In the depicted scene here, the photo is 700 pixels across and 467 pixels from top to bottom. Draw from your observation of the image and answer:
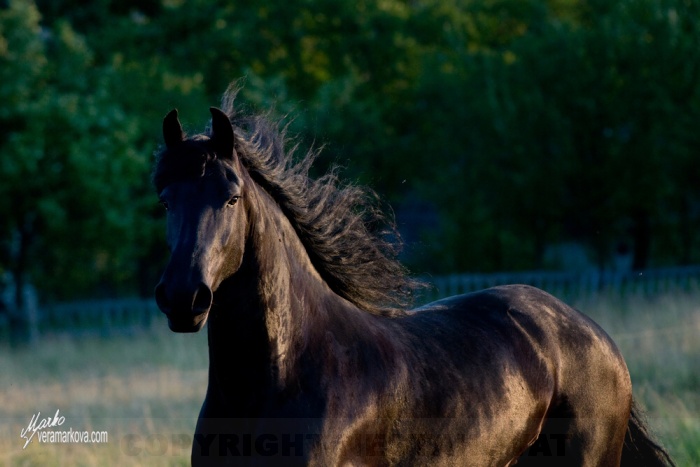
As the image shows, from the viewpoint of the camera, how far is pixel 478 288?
18.9m

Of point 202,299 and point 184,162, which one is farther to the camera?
point 184,162

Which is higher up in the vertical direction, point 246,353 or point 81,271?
point 246,353

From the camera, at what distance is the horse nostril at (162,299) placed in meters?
3.01

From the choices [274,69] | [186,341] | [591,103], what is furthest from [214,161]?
[274,69]

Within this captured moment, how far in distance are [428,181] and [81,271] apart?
8172 mm

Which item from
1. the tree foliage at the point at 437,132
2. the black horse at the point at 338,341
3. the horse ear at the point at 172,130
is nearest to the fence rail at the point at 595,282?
the tree foliage at the point at 437,132

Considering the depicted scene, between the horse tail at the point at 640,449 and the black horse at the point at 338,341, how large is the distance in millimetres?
127

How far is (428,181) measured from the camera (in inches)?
888

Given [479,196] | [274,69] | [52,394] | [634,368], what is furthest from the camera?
[274,69]

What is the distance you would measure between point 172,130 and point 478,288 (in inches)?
622

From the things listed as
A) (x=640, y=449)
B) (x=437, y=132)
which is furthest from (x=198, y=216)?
(x=437, y=132)

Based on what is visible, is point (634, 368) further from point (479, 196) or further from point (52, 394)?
point (479, 196)

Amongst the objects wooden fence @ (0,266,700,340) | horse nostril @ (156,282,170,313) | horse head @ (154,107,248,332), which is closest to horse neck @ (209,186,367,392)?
horse head @ (154,107,248,332)
